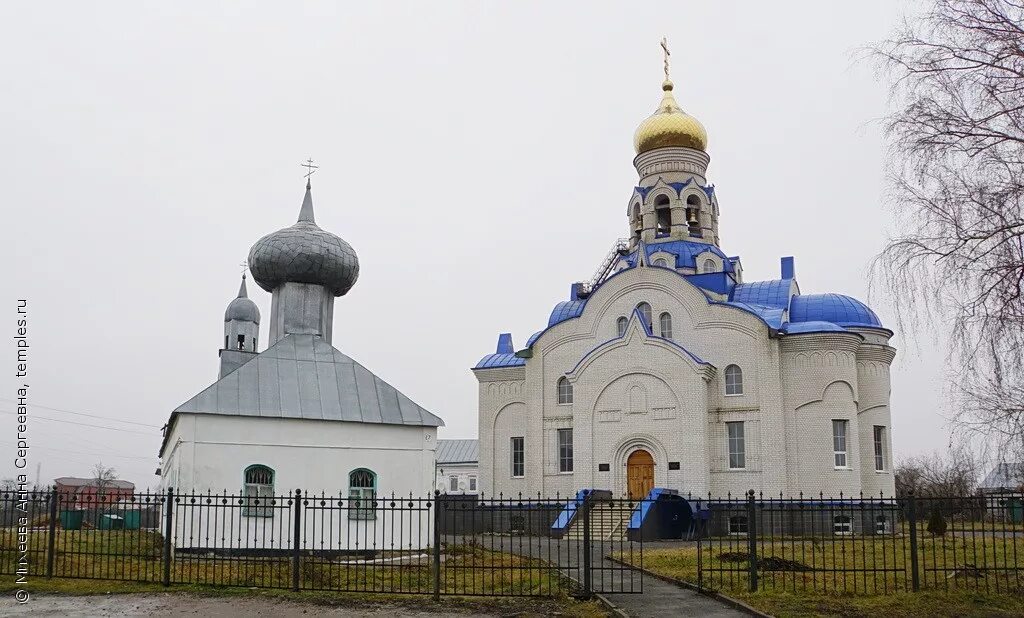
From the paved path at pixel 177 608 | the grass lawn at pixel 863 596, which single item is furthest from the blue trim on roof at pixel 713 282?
the paved path at pixel 177 608

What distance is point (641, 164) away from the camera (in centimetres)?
3312

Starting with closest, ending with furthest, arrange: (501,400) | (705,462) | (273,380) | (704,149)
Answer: (273,380)
(705,462)
(501,400)
(704,149)

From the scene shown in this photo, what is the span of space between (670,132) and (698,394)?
431 inches

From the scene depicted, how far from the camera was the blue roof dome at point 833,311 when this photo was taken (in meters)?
27.2

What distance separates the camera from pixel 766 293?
2905 centimetres

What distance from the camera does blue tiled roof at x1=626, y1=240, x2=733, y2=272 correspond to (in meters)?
30.7

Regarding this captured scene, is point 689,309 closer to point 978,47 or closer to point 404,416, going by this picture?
point 404,416

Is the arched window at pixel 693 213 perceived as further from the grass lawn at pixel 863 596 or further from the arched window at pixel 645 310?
the grass lawn at pixel 863 596

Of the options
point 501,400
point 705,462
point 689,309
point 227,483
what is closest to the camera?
point 227,483

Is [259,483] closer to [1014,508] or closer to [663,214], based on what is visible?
[1014,508]

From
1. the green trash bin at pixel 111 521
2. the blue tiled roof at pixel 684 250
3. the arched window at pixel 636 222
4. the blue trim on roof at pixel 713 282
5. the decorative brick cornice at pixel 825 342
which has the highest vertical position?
the arched window at pixel 636 222

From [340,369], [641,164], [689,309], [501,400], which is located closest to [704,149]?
[641,164]

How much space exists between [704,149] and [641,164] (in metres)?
2.26

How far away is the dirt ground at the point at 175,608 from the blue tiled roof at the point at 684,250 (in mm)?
21619
